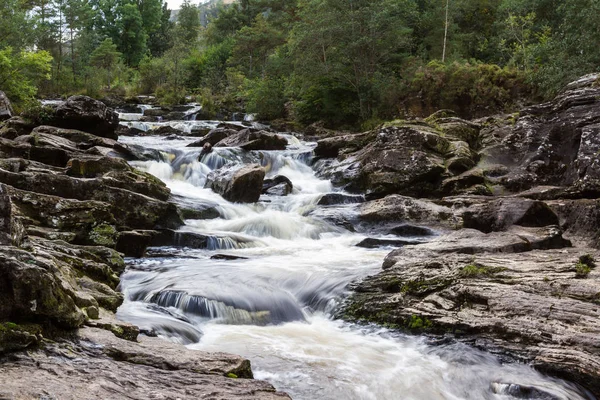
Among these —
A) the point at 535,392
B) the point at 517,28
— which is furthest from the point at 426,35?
the point at 535,392

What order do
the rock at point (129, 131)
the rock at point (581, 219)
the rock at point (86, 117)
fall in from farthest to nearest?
1. the rock at point (129, 131)
2. the rock at point (86, 117)
3. the rock at point (581, 219)

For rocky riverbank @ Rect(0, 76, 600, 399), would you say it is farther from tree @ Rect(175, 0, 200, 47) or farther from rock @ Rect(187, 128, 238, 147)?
tree @ Rect(175, 0, 200, 47)

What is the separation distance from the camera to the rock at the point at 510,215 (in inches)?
387

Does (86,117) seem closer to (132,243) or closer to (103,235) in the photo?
(132,243)

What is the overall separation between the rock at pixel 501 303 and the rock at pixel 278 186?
8371 millimetres

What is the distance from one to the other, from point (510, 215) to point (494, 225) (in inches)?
16.3

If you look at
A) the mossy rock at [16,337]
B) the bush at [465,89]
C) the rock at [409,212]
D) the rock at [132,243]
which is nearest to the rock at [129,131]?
the bush at [465,89]

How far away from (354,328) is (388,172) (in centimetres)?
1002

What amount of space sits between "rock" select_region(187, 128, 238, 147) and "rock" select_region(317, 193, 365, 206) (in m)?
7.51

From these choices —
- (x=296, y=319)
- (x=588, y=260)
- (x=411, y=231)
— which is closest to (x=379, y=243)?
(x=411, y=231)

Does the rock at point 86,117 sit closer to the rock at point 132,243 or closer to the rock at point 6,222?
the rock at point 132,243

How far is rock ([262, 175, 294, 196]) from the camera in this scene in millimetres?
15789

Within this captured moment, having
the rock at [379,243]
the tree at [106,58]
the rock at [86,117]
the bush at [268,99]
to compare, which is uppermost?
the tree at [106,58]

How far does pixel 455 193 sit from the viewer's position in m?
14.5
